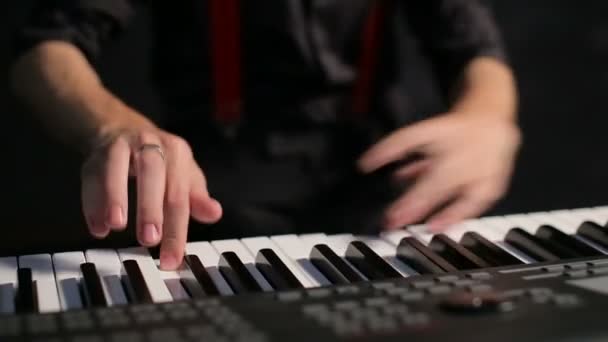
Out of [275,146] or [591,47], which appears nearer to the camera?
[275,146]

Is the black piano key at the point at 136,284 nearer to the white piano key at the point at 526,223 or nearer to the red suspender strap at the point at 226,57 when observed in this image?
the white piano key at the point at 526,223

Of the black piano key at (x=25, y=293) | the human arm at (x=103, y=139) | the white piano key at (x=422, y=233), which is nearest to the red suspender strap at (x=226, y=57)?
the human arm at (x=103, y=139)

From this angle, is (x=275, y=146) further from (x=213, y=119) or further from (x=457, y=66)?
(x=457, y=66)

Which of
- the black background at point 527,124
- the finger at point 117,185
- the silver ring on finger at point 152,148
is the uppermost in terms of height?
the silver ring on finger at point 152,148

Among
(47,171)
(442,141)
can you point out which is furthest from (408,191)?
(47,171)

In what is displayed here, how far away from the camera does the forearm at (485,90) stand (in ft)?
2.77

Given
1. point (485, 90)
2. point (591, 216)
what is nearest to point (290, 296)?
point (591, 216)

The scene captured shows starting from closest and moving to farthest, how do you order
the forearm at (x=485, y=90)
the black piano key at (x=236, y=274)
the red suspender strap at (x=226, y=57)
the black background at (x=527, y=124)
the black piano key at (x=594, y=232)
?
1. the black piano key at (x=236, y=274)
2. the black piano key at (x=594, y=232)
3. the forearm at (x=485, y=90)
4. the red suspender strap at (x=226, y=57)
5. the black background at (x=527, y=124)

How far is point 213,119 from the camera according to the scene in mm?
1010

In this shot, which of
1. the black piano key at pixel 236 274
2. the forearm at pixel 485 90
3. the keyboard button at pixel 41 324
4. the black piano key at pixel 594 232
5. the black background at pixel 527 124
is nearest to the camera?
the keyboard button at pixel 41 324

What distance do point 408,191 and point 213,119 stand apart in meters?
0.38

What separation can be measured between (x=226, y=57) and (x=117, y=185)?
1.54 feet

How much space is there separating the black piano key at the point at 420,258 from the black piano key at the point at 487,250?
0.12ft

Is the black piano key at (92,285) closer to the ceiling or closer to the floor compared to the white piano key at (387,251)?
closer to the ceiling
